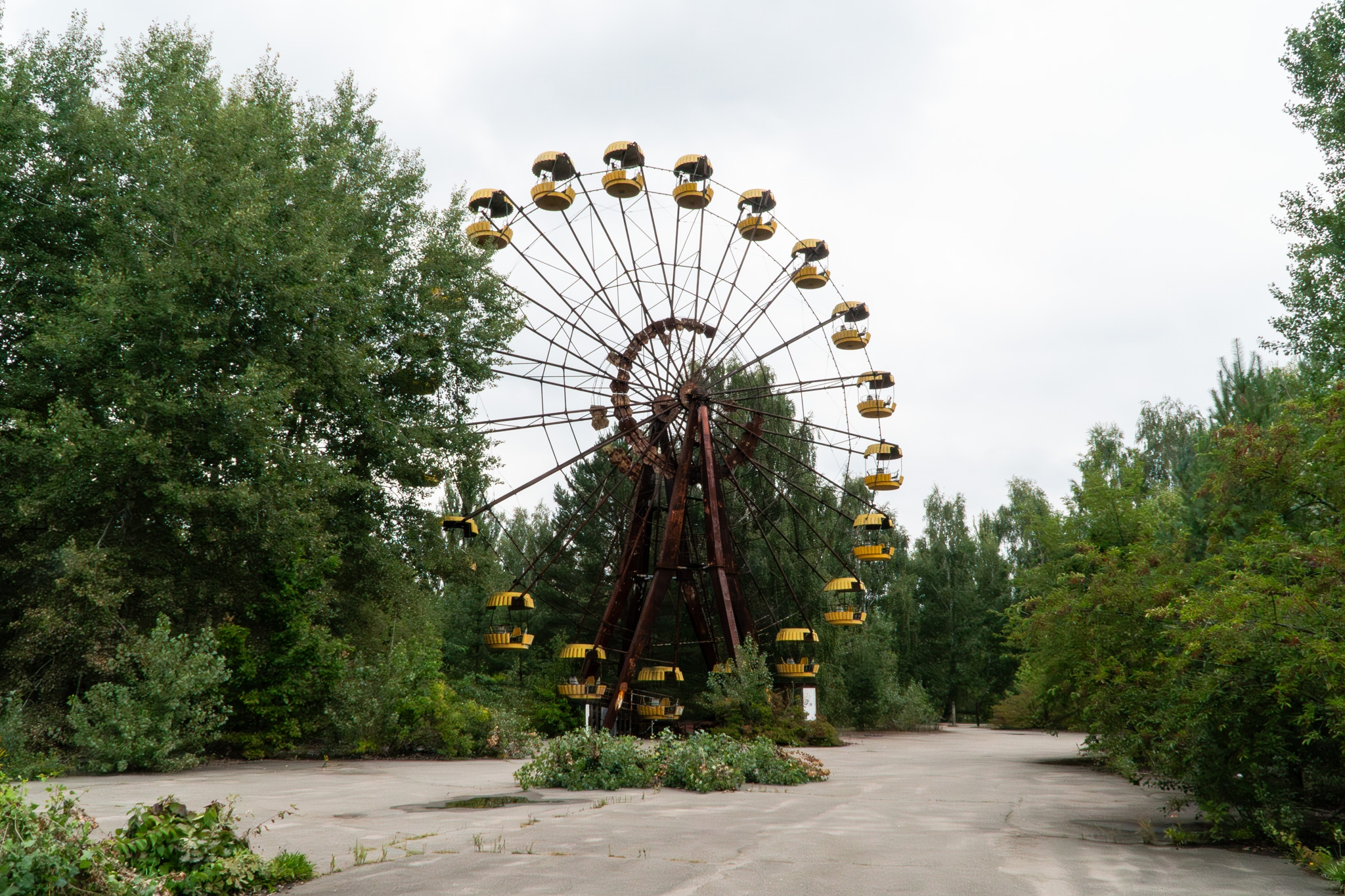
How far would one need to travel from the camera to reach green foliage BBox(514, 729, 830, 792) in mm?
10711

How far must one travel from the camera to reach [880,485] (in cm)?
2278

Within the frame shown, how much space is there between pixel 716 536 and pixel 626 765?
1011 centimetres

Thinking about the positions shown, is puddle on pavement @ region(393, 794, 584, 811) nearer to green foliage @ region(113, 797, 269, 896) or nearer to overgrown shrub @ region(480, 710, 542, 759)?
green foliage @ region(113, 797, 269, 896)

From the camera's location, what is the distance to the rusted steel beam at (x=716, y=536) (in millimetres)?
19781

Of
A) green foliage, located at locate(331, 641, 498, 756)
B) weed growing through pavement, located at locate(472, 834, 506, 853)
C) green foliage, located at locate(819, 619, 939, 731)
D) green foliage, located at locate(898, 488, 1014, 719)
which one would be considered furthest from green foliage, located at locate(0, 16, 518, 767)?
green foliage, located at locate(898, 488, 1014, 719)

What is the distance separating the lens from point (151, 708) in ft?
39.6

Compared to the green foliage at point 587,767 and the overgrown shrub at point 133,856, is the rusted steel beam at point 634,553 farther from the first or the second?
the overgrown shrub at point 133,856

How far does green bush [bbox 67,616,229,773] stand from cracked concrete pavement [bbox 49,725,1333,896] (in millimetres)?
478

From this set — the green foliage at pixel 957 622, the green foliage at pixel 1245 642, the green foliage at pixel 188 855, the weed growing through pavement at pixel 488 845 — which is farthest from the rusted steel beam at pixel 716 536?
the green foliage at pixel 957 622

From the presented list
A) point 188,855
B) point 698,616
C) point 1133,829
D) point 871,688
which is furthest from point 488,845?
point 871,688

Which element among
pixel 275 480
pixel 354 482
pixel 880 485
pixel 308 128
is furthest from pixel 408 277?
pixel 880 485

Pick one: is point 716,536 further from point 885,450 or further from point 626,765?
point 626,765

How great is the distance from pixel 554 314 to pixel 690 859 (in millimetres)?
19312

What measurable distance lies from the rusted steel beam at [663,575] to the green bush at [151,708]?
9.14 metres
